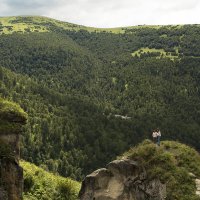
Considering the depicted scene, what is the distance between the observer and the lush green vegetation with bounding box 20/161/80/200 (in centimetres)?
5101

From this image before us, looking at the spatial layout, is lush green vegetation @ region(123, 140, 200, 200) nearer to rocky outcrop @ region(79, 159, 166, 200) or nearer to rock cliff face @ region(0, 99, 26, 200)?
rocky outcrop @ region(79, 159, 166, 200)

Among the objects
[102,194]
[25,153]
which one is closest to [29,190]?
[102,194]

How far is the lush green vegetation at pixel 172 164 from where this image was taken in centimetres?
3894

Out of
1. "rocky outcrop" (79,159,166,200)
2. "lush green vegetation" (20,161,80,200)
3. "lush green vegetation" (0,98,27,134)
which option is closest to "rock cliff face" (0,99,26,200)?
"lush green vegetation" (0,98,27,134)

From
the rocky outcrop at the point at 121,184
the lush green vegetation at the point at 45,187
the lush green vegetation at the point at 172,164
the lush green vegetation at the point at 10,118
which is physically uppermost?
the lush green vegetation at the point at 10,118

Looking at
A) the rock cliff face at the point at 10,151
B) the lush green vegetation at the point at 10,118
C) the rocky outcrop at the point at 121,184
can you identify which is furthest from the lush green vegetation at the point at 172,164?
the rock cliff face at the point at 10,151

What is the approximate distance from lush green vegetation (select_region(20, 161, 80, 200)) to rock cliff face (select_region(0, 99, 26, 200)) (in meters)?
10.5

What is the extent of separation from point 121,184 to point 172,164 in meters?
5.79

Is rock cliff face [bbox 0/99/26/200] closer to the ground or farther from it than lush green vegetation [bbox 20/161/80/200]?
farther from it

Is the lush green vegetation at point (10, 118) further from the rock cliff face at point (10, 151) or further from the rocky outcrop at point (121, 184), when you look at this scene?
the rocky outcrop at point (121, 184)

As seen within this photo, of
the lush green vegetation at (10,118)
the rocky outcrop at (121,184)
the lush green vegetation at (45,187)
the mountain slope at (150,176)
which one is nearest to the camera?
the lush green vegetation at (10,118)

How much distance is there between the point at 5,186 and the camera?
118 feet

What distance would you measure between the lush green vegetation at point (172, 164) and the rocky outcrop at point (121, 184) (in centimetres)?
85

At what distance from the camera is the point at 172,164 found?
1662 inches
